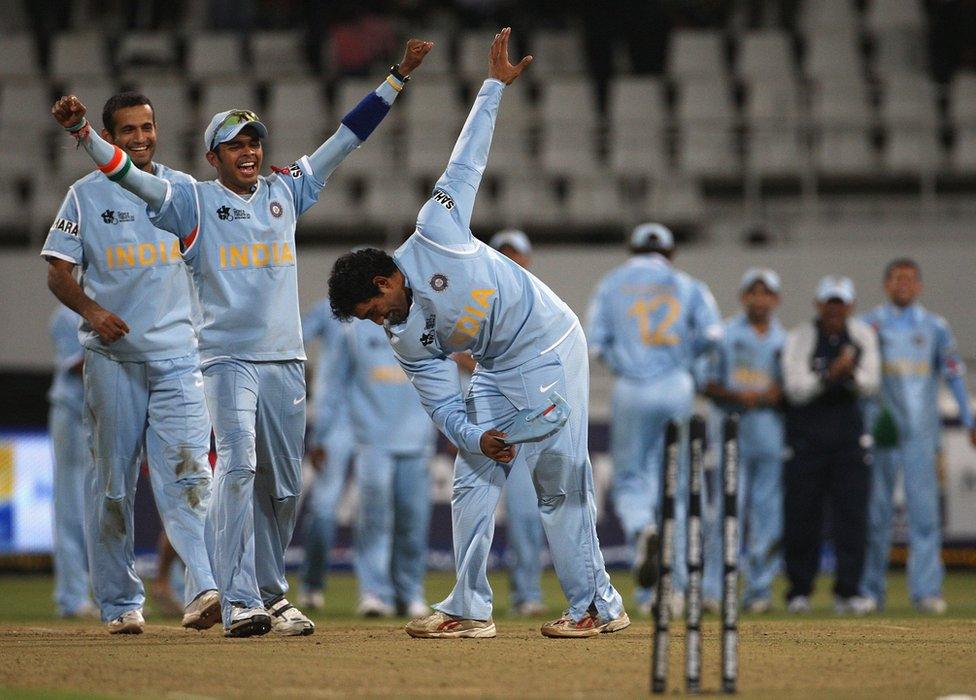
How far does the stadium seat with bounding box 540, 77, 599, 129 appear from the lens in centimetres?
2075

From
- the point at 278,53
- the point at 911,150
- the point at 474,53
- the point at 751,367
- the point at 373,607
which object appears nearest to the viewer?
the point at 373,607

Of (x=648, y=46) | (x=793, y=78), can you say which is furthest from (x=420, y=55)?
(x=648, y=46)

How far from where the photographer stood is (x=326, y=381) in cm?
1227

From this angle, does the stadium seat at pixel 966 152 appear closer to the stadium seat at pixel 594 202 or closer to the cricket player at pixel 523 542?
the stadium seat at pixel 594 202

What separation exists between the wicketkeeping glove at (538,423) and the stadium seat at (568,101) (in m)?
13.6

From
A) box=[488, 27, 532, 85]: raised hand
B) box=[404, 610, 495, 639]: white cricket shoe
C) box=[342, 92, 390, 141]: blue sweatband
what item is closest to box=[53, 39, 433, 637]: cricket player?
box=[342, 92, 390, 141]: blue sweatband

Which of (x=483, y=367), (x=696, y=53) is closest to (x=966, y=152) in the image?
(x=696, y=53)

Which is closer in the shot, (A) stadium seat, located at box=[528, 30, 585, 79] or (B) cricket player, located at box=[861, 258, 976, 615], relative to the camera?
(B) cricket player, located at box=[861, 258, 976, 615]

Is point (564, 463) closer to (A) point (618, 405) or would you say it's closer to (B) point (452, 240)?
(B) point (452, 240)

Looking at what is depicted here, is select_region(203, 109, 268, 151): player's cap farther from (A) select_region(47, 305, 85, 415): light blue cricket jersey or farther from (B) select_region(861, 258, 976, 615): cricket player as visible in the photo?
(B) select_region(861, 258, 976, 615): cricket player

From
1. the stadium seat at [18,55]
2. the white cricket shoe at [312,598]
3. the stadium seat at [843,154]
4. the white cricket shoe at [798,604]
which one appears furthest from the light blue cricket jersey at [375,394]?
the stadium seat at [18,55]

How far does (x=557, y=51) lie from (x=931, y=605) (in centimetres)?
1215

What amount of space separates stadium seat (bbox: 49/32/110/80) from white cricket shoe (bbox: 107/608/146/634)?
14.4 meters

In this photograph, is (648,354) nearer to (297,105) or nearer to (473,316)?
(473,316)
